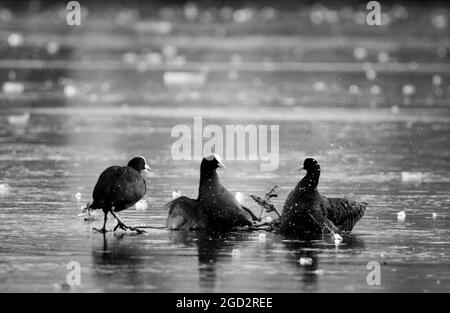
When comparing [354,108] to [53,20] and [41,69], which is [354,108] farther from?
[53,20]

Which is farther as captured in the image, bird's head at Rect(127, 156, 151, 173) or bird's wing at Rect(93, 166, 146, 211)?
bird's head at Rect(127, 156, 151, 173)

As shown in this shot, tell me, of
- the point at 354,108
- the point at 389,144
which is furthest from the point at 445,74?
the point at 389,144

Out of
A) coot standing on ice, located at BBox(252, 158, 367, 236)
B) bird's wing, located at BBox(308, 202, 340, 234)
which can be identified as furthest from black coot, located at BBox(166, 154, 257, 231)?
bird's wing, located at BBox(308, 202, 340, 234)

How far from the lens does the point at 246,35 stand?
45.4 m

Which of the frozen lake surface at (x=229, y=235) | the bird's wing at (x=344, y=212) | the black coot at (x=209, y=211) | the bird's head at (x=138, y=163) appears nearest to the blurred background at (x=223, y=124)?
the frozen lake surface at (x=229, y=235)

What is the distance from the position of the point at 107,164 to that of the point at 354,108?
868cm

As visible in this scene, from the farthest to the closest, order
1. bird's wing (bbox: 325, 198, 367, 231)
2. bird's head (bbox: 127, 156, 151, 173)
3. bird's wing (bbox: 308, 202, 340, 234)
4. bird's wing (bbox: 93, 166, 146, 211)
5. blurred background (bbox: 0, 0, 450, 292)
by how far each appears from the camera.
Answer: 1. bird's head (bbox: 127, 156, 151, 173)
2. bird's wing (bbox: 325, 198, 367, 231)
3. bird's wing (bbox: 308, 202, 340, 234)
4. bird's wing (bbox: 93, 166, 146, 211)
5. blurred background (bbox: 0, 0, 450, 292)

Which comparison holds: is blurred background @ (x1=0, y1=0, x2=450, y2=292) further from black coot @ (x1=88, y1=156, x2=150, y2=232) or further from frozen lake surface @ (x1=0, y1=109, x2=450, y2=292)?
black coot @ (x1=88, y1=156, x2=150, y2=232)

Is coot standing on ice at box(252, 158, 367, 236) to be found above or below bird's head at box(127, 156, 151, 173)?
below

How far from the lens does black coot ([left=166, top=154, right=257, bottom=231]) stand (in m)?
11.4

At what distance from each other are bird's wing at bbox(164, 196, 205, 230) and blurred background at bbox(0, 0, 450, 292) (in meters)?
0.36

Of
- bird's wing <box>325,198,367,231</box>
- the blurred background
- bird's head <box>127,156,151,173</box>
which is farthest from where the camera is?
bird's head <box>127,156,151,173</box>

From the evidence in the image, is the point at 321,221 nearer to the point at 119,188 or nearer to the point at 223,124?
the point at 119,188

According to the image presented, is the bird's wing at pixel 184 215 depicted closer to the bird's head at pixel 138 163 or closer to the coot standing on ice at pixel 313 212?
the bird's head at pixel 138 163
